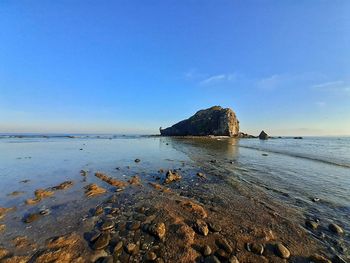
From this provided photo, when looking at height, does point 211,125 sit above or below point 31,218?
above

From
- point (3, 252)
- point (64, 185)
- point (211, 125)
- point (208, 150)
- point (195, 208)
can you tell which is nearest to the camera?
point (3, 252)

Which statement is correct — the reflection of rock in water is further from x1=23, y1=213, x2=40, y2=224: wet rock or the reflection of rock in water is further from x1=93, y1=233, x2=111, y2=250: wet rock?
x1=93, y1=233, x2=111, y2=250: wet rock

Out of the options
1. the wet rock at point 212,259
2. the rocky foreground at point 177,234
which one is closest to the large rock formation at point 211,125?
the rocky foreground at point 177,234

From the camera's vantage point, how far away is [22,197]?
984 cm

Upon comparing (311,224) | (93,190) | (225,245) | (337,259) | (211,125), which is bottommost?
(337,259)

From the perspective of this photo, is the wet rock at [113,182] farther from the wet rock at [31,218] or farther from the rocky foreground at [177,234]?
the wet rock at [31,218]

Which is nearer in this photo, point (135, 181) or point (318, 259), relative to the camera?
point (318, 259)

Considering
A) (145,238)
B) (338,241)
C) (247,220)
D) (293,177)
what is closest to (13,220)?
(145,238)

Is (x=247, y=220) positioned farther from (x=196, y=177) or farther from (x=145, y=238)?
(x=196, y=177)

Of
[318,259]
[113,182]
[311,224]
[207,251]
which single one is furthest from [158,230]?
[113,182]

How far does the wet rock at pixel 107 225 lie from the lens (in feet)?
21.7

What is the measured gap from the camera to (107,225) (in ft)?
22.3

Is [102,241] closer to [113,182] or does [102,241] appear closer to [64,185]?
[113,182]

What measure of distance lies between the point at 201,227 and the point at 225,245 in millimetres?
1054
